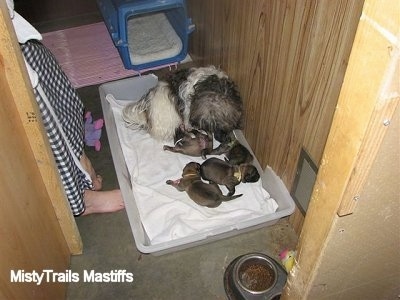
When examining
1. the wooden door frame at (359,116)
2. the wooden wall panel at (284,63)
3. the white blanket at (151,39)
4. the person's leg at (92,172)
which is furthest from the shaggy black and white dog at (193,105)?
the wooden door frame at (359,116)

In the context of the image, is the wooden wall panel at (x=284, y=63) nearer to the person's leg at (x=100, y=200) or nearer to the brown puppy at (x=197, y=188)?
the brown puppy at (x=197, y=188)

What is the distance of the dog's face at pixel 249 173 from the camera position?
1.84 meters

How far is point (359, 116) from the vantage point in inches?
24.4

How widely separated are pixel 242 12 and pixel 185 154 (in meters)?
0.69

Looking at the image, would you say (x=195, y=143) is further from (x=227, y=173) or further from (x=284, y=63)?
(x=284, y=63)

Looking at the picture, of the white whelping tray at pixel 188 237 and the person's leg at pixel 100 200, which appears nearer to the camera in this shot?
the white whelping tray at pixel 188 237

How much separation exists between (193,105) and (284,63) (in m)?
0.49

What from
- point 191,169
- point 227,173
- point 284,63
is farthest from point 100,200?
point 284,63

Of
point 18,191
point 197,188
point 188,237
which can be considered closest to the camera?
point 18,191

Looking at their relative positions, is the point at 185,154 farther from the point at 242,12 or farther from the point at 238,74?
the point at 242,12

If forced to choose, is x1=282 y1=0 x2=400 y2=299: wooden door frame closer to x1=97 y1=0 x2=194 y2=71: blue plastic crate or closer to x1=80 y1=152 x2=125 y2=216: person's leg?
x1=80 y1=152 x2=125 y2=216: person's leg

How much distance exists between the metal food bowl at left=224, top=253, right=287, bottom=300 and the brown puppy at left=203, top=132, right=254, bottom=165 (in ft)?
1.53

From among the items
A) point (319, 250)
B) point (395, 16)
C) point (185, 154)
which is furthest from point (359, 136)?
point (185, 154)

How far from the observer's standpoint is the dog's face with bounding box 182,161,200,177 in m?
1.87
